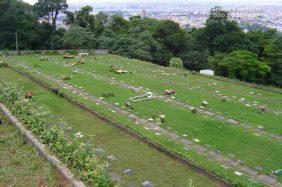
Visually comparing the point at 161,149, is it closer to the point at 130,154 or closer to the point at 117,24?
the point at 130,154

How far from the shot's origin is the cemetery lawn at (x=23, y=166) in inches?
334

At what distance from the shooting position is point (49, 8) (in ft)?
159

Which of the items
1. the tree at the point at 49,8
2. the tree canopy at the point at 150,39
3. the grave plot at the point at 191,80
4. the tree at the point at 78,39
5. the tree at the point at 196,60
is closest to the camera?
the grave plot at the point at 191,80

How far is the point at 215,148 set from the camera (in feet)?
44.2

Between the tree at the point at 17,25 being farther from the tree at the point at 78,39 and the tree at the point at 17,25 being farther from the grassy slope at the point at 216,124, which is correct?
the grassy slope at the point at 216,124

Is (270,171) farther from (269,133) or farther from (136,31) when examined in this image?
(136,31)

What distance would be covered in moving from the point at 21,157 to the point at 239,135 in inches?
366

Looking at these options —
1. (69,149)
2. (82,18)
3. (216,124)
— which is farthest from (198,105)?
(82,18)

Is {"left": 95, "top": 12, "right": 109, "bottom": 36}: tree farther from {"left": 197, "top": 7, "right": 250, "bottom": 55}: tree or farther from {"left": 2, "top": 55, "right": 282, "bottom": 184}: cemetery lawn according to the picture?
{"left": 2, "top": 55, "right": 282, "bottom": 184}: cemetery lawn

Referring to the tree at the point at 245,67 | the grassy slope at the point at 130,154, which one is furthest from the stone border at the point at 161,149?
the tree at the point at 245,67

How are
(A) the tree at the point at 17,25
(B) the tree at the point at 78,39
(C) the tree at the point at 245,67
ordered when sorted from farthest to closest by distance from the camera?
1. (A) the tree at the point at 17,25
2. (B) the tree at the point at 78,39
3. (C) the tree at the point at 245,67

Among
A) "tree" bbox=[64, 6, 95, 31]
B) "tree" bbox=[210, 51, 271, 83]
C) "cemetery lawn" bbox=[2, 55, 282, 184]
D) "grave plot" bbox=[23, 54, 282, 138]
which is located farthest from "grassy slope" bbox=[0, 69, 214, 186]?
"tree" bbox=[64, 6, 95, 31]

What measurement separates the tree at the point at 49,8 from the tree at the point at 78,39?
5.76m

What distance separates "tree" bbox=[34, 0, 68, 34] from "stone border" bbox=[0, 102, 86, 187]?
38631 millimetres
